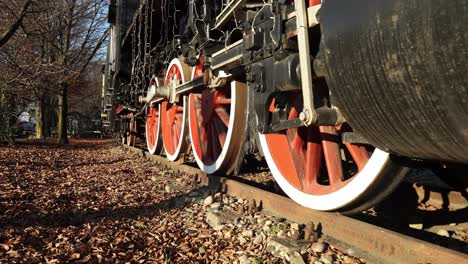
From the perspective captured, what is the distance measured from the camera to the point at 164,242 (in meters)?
2.91

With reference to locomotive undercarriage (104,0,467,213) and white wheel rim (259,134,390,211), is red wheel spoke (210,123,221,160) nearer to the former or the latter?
locomotive undercarriage (104,0,467,213)

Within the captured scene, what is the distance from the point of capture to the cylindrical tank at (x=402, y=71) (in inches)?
57.1

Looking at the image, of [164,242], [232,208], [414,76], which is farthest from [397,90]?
[232,208]

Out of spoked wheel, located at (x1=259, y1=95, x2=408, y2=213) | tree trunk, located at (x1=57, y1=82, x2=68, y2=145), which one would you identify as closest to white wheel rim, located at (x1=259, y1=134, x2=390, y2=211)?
spoked wheel, located at (x1=259, y1=95, x2=408, y2=213)

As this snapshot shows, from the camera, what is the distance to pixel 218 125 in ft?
17.9

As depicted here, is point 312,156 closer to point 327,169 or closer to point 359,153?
point 327,169

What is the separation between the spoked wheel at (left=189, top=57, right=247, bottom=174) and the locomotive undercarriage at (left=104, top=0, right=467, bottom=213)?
0.01 meters

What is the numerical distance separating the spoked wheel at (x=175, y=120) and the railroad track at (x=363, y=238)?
2.72 meters

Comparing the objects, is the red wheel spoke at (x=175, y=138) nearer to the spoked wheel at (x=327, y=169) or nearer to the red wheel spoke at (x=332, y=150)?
the spoked wheel at (x=327, y=169)

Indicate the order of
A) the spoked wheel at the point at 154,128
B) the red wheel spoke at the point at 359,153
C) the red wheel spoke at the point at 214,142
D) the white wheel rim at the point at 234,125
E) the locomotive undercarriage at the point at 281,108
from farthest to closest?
the spoked wheel at the point at 154,128 → the red wheel spoke at the point at 214,142 → the white wheel rim at the point at 234,125 → the red wheel spoke at the point at 359,153 → the locomotive undercarriage at the point at 281,108

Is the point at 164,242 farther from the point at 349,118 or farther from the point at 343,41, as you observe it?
the point at 343,41

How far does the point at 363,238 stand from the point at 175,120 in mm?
5051

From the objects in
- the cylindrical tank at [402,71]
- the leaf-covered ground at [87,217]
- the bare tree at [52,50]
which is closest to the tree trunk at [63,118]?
the bare tree at [52,50]

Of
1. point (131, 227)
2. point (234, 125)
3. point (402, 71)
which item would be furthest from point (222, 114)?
point (402, 71)
